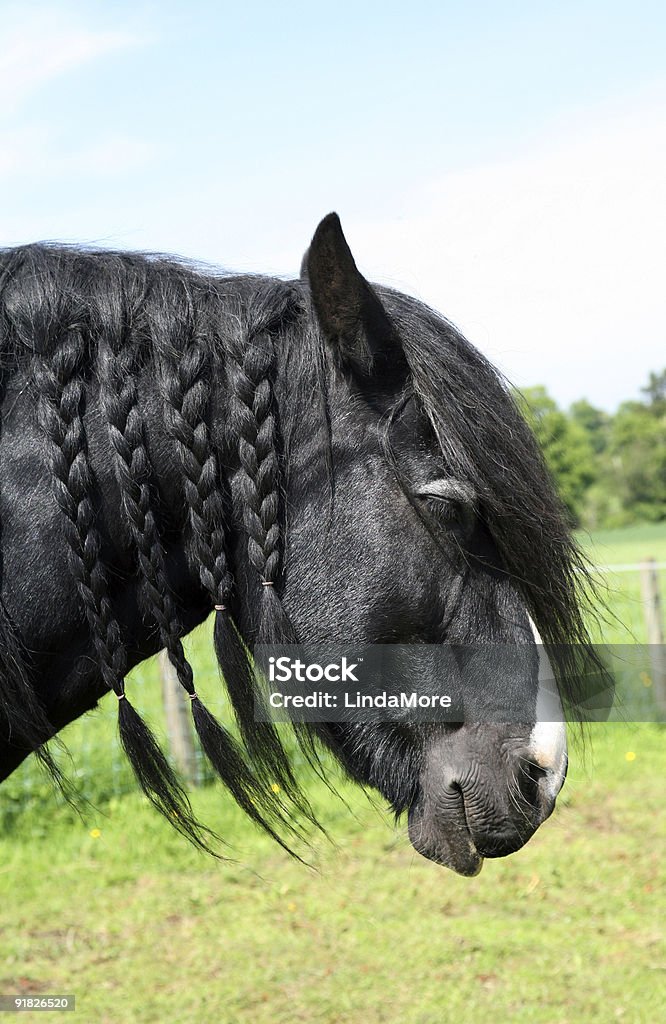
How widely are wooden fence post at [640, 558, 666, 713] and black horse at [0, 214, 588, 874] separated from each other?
20.1ft

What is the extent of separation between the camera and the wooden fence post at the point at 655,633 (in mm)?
7613

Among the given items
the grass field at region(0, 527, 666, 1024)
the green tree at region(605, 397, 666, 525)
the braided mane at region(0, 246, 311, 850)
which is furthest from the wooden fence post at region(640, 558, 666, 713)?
the green tree at region(605, 397, 666, 525)

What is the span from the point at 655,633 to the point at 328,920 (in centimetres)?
452

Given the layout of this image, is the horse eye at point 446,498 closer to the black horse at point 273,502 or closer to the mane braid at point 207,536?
the black horse at point 273,502

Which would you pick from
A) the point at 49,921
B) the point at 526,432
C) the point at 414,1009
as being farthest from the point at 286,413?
the point at 49,921

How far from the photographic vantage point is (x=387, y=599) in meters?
1.78

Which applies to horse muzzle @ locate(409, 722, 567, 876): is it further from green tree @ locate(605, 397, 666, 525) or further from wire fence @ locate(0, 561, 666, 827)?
green tree @ locate(605, 397, 666, 525)

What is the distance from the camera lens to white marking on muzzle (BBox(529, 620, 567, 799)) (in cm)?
181

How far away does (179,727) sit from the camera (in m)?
6.07

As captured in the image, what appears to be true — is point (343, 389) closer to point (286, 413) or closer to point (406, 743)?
point (286, 413)

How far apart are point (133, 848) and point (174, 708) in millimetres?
1002

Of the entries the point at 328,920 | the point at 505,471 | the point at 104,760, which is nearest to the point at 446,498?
the point at 505,471

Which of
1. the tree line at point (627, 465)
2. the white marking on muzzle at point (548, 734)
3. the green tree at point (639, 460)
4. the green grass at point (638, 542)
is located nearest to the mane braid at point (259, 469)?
the white marking on muzzle at point (548, 734)

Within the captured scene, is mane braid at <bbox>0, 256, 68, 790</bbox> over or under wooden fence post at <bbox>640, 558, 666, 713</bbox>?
over
